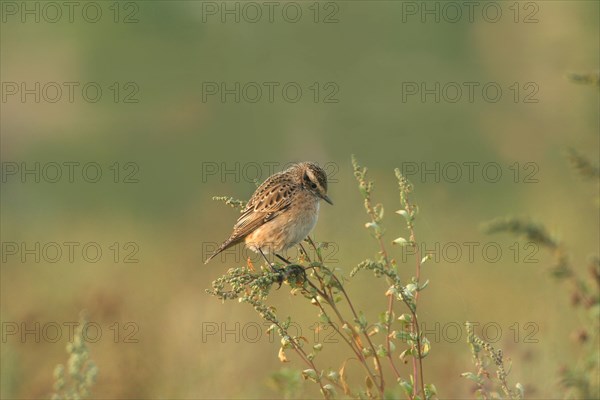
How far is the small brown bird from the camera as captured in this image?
22.6ft

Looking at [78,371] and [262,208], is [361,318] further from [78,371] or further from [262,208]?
[262,208]

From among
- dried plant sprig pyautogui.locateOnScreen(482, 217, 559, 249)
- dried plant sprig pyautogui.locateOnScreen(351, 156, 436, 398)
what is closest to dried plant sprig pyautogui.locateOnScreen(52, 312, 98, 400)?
dried plant sprig pyautogui.locateOnScreen(351, 156, 436, 398)

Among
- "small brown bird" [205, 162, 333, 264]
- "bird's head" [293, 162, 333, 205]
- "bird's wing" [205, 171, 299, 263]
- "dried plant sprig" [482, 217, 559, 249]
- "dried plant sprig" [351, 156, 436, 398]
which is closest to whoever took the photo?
"dried plant sprig" [482, 217, 559, 249]

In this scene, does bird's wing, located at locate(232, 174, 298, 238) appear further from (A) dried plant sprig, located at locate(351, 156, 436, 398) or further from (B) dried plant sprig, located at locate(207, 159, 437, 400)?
(A) dried plant sprig, located at locate(351, 156, 436, 398)

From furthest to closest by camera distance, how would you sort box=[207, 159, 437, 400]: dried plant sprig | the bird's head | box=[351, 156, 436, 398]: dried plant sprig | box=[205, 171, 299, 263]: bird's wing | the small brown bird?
the bird's head < box=[205, 171, 299, 263]: bird's wing < the small brown bird < box=[207, 159, 437, 400]: dried plant sprig < box=[351, 156, 436, 398]: dried plant sprig

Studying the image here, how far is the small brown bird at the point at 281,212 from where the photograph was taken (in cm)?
688

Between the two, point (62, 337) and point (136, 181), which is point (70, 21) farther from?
point (62, 337)

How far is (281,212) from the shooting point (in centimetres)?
704

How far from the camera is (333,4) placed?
2981 cm

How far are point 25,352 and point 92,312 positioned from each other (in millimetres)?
872

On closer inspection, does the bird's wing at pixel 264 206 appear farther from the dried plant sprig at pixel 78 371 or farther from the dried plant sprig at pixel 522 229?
the dried plant sprig at pixel 522 229

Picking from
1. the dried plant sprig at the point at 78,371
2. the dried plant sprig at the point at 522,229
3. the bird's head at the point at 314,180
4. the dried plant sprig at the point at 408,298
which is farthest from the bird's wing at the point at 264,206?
the dried plant sprig at the point at 522,229

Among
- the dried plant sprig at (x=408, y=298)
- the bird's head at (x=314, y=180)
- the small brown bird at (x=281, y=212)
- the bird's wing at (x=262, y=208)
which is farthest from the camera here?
the bird's head at (x=314, y=180)

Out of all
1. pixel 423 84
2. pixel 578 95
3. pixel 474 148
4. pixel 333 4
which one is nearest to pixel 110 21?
pixel 333 4
